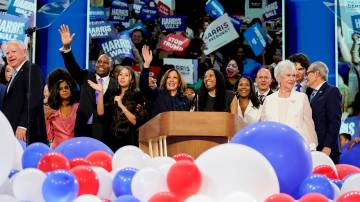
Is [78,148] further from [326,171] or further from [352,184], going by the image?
[352,184]

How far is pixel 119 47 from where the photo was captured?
704 centimetres

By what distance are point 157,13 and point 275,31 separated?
1.33 m

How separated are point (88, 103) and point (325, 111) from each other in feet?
5.92

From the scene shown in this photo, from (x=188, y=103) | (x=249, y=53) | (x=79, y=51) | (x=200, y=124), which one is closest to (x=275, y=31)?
(x=249, y=53)

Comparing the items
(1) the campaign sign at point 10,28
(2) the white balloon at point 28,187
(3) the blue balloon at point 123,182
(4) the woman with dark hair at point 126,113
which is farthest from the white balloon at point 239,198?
(1) the campaign sign at point 10,28

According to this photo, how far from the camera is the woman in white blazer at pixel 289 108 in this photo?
13.4 ft

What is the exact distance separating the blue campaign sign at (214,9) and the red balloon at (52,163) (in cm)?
537

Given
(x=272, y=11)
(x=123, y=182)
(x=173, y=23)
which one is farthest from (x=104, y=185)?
(x=272, y=11)

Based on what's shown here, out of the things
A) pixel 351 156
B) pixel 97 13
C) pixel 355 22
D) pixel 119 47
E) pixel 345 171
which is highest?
pixel 97 13

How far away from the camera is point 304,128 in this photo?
13.5 ft

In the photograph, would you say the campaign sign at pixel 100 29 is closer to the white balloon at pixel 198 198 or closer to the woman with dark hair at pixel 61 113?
the woman with dark hair at pixel 61 113

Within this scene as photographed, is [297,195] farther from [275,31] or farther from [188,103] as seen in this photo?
[275,31]

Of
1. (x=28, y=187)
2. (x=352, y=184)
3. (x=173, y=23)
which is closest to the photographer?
(x=28, y=187)

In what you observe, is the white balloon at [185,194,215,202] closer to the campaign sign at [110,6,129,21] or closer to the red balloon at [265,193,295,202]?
the red balloon at [265,193,295,202]
